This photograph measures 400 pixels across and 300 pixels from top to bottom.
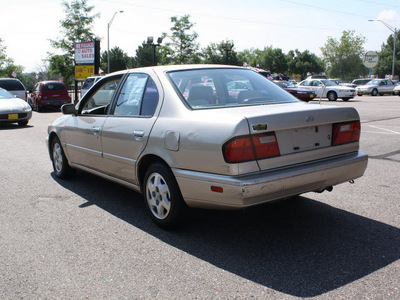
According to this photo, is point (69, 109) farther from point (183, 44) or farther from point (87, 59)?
point (183, 44)

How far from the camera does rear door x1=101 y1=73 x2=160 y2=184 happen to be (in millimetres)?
4176

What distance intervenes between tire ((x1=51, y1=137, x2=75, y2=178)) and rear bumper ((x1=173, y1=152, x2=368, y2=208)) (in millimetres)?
2902

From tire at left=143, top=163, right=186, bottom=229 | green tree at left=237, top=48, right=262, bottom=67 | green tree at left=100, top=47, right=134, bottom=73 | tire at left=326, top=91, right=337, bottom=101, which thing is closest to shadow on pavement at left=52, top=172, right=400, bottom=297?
tire at left=143, top=163, right=186, bottom=229

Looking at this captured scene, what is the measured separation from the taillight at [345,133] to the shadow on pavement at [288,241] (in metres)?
0.81

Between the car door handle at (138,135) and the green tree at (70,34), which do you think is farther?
the green tree at (70,34)

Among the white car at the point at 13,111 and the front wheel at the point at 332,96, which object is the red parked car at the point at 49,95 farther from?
the front wheel at the point at 332,96

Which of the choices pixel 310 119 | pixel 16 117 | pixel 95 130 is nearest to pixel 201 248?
pixel 310 119

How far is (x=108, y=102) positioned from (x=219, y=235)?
2136 millimetres

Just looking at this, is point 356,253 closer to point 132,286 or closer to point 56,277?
point 132,286

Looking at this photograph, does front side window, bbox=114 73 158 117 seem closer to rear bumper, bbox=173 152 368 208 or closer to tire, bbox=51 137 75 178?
rear bumper, bbox=173 152 368 208

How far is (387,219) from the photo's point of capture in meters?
4.23

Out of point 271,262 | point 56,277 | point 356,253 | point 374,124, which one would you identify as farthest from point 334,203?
point 374,124

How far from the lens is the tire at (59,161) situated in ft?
19.9

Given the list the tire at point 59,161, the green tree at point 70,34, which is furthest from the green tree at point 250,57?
the tire at point 59,161
